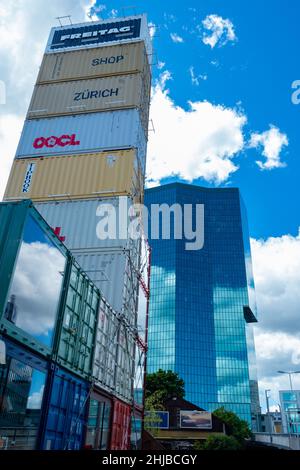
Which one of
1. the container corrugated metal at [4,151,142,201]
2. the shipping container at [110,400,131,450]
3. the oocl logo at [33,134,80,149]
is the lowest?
the shipping container at [110,400,131,450]

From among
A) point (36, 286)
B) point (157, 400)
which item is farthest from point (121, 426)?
point (157, 400)

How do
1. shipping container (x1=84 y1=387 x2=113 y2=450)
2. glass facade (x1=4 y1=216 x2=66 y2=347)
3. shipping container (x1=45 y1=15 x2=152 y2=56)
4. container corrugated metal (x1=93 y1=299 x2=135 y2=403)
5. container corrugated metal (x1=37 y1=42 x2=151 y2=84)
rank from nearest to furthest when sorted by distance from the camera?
1. glass facade (x1=4 y1=216 x2=66 y2=347)
2. shipping container (x1=84 y1=387 x2=113 y2=450)
3. container corrugated metal (x1=93 y1=299 x2=135 y2=403)
4. container corrugated metal (x1=37 y1=42 x2=151 y2=84)
5. shipping container (x1=45 y1=15 x2=152 y2=56)

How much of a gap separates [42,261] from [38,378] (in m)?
2.87

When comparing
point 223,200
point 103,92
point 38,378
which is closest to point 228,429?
point 103,92

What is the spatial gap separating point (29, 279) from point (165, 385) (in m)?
47.2

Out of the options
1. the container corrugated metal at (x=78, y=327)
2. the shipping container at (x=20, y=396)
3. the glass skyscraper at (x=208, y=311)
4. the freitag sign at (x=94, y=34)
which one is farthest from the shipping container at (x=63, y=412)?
the glass skyscraper at (x=208, y=311)

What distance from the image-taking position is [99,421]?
12094mm

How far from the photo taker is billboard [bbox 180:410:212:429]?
45719 mm

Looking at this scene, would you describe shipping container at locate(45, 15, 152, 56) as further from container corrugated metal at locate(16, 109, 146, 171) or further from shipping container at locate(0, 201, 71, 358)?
shipping container at locate(0, 201, 71, 358)

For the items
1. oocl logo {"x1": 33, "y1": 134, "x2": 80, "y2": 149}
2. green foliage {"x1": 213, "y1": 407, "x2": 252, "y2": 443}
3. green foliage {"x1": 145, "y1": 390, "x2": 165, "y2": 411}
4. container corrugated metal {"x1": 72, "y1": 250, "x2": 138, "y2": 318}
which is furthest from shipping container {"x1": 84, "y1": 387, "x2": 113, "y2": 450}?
green foliage {"x1": 213, "y1": 407, "x2": 252, "y2": 443}

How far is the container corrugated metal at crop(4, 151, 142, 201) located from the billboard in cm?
3469

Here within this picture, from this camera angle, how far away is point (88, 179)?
68.2 ft

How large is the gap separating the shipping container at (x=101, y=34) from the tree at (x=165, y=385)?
41.0 m

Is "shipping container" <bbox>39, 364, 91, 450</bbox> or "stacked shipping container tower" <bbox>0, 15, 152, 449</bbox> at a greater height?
"stacked shipping container tower" <bbox>0, 15, 152, 449</bbox>
